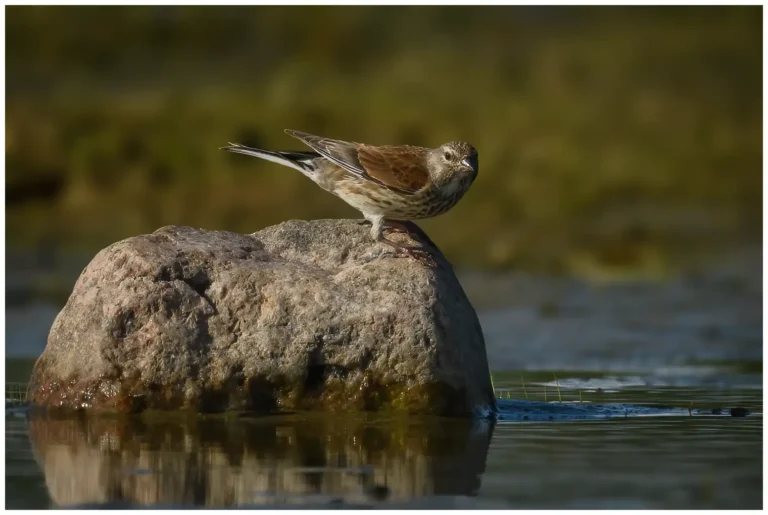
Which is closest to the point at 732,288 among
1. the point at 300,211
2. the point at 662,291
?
the point at 662,291

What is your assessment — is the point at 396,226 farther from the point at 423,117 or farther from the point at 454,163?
the point at 423,117

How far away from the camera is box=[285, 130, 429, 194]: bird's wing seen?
33.8 ft

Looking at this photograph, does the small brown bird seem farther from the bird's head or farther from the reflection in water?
the reflection in water

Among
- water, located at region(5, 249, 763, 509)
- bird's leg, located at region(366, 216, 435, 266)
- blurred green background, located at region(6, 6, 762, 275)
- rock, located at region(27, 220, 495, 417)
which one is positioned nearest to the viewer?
water, located at region(5, 249, 763, 509)

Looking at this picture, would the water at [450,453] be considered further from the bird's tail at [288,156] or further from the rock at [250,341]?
the bird's tail at [288,156]

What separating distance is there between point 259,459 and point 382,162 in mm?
3338

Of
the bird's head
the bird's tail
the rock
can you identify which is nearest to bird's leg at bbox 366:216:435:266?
the rock

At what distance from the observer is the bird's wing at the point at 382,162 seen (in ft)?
33.8

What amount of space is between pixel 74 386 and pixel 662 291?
1035 cm

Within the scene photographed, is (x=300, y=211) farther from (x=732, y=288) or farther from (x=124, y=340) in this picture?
(x=124, y=340)

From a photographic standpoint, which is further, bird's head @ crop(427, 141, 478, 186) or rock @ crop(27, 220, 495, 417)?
bird's head @ crop(427, 141, 478, 186)

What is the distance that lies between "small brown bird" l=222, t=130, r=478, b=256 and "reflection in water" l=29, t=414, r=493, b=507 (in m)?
1.86

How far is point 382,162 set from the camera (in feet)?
34.6

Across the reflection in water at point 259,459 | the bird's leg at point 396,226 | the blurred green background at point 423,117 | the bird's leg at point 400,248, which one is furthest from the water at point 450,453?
the blurred green background at point 423,117
